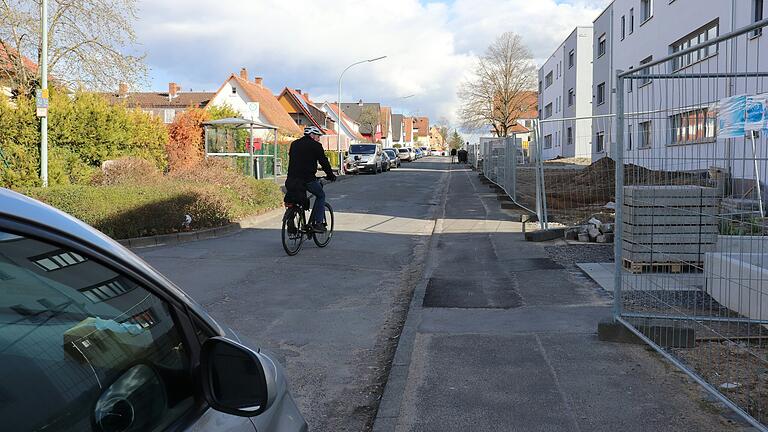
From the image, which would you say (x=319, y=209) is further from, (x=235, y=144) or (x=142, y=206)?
(x=235, y=144)

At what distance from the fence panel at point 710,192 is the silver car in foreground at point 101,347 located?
9.34ft

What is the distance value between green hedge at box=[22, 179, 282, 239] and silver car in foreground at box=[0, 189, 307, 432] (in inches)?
397

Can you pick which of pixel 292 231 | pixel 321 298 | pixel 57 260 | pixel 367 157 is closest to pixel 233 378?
pixel 57 260

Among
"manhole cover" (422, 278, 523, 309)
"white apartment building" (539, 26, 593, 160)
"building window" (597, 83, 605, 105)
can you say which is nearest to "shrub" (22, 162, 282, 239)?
"manhole cover" (422, 278, 523, 309)

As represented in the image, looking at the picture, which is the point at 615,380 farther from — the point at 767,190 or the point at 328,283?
the point at 328,283

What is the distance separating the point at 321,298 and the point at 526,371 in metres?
3.25

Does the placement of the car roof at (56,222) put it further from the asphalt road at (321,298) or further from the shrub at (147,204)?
the shrub at (147,204)

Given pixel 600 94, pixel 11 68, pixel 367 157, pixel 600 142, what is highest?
pixel 600 94

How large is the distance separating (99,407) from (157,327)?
301 millimetres

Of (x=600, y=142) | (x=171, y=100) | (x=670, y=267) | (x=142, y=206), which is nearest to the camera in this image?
(x=670, y=267)

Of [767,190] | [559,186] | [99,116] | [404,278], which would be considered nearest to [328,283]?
[404,278]

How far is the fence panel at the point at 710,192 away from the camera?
13.5 feet

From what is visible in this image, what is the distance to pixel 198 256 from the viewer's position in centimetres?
1019

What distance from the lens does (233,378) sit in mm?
1701
